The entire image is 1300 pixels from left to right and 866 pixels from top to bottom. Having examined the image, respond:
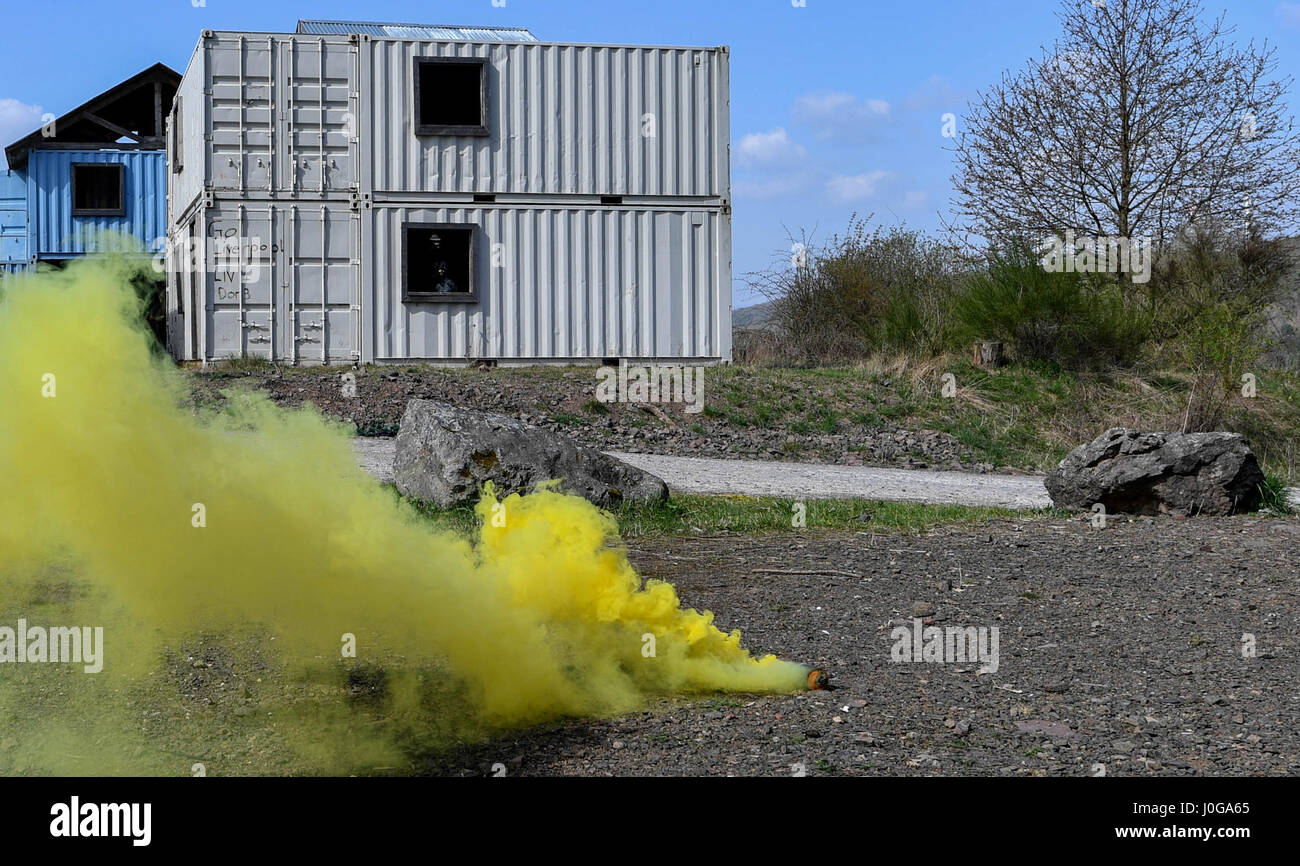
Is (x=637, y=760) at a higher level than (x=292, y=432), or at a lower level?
lower

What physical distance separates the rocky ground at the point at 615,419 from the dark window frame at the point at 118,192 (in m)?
14.7

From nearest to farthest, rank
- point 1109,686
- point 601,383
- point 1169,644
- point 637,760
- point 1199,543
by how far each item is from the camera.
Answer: point 637,760
point 1109,686
point 1169,644
point 1199,543
point 601,383

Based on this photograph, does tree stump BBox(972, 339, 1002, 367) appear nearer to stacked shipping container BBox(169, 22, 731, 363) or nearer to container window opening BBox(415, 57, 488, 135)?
stacked shipping container BBox(169, 22, 731, 363)

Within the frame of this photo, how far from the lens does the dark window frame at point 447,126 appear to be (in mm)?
20156

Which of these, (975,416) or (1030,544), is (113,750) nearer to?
(1030,544)

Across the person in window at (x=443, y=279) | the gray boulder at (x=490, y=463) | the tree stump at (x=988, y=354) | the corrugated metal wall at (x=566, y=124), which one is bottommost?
the gray boulder at (x=490, y=463)

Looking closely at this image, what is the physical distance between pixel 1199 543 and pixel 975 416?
9.53 metres

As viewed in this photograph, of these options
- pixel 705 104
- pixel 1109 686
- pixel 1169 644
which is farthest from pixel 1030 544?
pixel 705 104

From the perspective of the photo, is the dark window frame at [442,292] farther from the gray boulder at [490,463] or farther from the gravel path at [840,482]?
the gray boulder at [490,463]

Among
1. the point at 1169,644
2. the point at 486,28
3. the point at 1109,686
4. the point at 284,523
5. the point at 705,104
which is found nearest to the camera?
the point at 284,523

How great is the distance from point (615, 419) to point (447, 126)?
6.95m

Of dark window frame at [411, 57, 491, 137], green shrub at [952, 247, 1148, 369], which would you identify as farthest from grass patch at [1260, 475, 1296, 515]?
dark window frame at [411, 57, 491, 137]

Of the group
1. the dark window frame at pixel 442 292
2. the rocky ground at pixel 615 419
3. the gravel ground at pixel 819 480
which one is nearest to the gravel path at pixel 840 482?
the gravel ground at pixel 819 480

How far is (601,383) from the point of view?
60.0 feet
